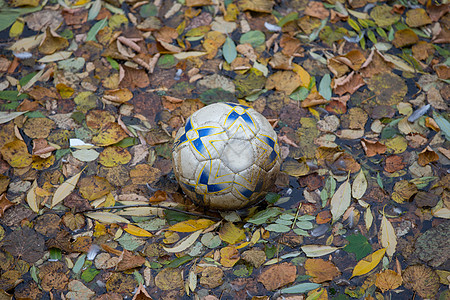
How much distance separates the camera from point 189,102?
12.9ft

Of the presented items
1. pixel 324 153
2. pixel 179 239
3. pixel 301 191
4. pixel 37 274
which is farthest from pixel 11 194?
pixel 324 153

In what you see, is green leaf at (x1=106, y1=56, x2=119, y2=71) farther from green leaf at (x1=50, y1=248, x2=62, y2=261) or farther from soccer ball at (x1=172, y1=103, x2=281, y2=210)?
green leaf at (x1=50, y1=248, x2=62, y2=261)

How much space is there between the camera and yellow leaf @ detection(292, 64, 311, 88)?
13.4 feet

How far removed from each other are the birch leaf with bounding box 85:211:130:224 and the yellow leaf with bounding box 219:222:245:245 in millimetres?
695

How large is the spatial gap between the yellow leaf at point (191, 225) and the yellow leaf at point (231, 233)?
0.11 m

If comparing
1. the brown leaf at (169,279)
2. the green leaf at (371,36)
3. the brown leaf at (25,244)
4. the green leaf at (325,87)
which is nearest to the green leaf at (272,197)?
the brown leaf at (169,279)

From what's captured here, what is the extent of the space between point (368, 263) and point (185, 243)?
122cm

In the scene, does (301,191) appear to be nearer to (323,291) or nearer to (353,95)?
(323,291)

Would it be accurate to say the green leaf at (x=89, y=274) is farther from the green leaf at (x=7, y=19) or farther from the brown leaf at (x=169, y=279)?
the green leaf at (x=7, y=19)

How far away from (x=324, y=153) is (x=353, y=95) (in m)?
0.73

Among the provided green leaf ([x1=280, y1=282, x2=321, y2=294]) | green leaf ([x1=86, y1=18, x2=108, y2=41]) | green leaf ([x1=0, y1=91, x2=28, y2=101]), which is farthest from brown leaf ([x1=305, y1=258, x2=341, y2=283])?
green leaf ([x1=86, y1=18, x2=108, y2=41])

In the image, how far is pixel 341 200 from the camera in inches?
130

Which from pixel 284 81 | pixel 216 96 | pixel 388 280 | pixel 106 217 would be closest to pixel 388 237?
pixel 388 280

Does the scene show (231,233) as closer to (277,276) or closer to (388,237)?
(277,276)
